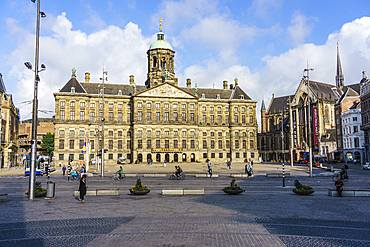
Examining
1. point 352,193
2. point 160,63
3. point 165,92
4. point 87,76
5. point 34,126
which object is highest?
point 160,63

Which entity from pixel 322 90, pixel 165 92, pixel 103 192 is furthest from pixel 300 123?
pixel 103 192

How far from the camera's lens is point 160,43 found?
9056cm

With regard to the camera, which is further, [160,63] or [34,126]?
[160,63]

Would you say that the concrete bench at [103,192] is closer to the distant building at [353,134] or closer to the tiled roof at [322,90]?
the distant building at [353,134]

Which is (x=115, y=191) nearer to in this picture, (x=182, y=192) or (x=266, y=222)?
(x=182, y=192)

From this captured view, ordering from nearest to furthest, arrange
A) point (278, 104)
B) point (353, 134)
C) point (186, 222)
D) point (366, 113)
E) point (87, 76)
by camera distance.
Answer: point (186, 222)
point (366, 113)
point (353, 134)
point (87, 76)
point (278, 104)

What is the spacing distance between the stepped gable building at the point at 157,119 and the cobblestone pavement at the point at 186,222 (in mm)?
60963

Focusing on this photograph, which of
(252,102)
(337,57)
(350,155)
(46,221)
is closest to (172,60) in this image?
(252,102)

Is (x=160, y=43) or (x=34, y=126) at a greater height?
(x=160, y=43)

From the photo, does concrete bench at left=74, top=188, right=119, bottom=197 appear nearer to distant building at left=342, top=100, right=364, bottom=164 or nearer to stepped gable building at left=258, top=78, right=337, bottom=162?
distant building at left=342, top=100, right=364, bottom=164

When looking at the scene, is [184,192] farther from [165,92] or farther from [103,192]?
[165,92]

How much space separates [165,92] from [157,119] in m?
7.29

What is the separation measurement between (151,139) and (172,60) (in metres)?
25.0

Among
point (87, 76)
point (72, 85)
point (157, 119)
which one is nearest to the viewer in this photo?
point (72, 85)
